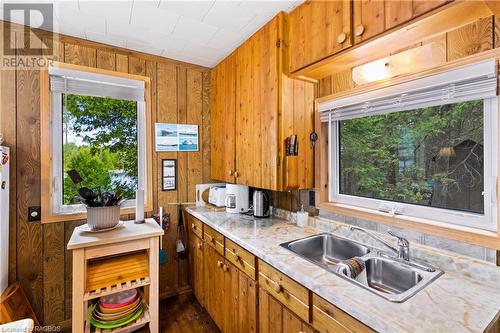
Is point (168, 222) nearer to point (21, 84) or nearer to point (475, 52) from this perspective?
point (21, 84)

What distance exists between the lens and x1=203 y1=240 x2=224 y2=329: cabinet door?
187 centimetres

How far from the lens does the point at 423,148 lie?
1413 millimetres

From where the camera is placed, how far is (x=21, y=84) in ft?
6.22

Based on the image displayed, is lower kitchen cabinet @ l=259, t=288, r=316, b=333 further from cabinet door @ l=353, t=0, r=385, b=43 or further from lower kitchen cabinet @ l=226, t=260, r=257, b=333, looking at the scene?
cabinet door @ l=353, t=0, r=385, b=43

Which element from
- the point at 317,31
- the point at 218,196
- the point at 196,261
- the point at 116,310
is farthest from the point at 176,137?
the point at 317,31

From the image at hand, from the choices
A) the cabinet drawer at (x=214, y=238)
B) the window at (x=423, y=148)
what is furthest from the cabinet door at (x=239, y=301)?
the window at (x=423, y=148)

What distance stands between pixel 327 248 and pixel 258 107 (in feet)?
3.88

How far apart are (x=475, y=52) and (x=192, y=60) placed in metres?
2.28

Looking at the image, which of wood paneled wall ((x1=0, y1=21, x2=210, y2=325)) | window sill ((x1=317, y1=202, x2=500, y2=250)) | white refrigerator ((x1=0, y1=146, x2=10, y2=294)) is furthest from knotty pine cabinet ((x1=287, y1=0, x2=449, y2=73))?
white refrigerator ((x1=0, y1=146, x2=10, y2=294))

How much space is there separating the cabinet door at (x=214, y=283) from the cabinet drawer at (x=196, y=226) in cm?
16

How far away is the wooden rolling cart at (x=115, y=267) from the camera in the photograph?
165cm

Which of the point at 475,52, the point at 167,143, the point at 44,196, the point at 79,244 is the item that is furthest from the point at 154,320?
the point at 475,52

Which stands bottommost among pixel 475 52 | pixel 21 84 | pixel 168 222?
pixel 168 222

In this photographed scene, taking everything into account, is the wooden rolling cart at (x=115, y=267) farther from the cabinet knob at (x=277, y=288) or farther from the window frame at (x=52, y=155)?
the cabinet knob at (x=277, y=288)
